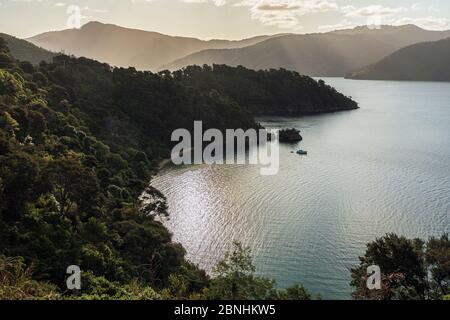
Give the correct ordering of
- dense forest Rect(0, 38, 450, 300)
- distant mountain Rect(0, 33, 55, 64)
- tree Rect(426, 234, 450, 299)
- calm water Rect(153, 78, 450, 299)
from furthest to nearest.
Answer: distant mountain Rect(0, 33, 55, 64) < calm water Rect(153, 78, 450, 299) < tree Rect(426, 234, 450, 299) < dense forest Rect(0, 38, 450, 300)

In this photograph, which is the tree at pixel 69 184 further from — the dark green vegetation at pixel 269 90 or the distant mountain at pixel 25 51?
the distant mountain at pixel 25 51

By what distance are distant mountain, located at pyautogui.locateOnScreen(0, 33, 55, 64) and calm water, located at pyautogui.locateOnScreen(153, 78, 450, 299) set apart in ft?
293

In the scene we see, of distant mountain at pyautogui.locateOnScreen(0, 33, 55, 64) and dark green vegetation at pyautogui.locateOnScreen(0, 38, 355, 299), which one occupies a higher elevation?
distant mountain at pyautogui.locateOnScreen(0, 33, 55, 64)

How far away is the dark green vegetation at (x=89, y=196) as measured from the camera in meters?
19.6

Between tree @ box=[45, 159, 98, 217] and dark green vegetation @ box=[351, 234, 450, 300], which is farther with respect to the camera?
tree @ box=[45, 159, 98, 217]

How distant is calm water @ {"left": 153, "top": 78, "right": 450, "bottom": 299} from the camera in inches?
1379

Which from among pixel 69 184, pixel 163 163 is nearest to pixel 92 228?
pixel 69 184

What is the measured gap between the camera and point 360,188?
54344 mm

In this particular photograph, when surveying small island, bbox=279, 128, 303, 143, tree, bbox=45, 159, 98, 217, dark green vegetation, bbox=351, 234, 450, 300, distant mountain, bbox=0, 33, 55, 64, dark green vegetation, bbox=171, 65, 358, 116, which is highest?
distant mountain, bbox=0, 33, 55, 64

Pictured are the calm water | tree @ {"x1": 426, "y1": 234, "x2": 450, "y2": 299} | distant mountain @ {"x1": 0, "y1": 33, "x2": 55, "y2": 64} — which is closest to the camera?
tree @ {"x1": 426, "y1": 234, "x2": 450, "y2": 299}

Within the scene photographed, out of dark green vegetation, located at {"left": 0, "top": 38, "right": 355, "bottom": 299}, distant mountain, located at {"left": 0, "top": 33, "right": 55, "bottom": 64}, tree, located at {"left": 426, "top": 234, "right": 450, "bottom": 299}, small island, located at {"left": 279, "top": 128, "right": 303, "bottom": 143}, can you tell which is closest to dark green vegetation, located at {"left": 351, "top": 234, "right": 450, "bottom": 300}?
tree, located at {"left": 426, "top": 234, "right": 450, "bottom": 299}

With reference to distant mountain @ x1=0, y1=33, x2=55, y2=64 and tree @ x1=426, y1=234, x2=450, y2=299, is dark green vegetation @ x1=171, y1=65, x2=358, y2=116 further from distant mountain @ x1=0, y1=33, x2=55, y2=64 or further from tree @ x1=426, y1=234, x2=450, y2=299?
tree @ x1=426, y1=234, x2=450, y2=299
